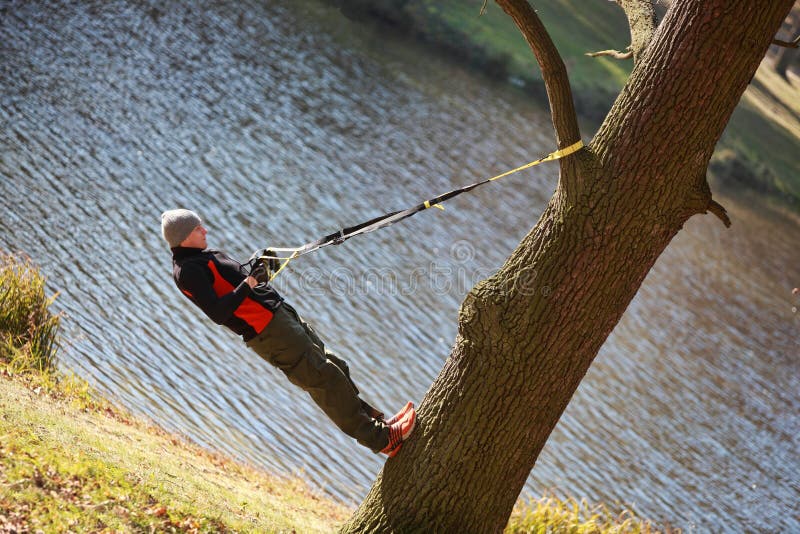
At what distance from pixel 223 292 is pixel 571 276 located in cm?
209

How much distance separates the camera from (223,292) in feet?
17.4

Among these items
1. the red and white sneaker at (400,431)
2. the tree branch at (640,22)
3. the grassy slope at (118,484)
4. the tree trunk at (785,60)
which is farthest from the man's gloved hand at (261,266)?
the tree trunk at (785,60)

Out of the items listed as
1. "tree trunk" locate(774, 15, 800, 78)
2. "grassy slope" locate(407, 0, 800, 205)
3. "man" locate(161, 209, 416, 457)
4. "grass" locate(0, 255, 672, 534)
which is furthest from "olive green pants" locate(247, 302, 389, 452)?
"tree trunk" locate(774, 15, 800, 78)

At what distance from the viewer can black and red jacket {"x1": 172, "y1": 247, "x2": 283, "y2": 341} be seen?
5.08 meters

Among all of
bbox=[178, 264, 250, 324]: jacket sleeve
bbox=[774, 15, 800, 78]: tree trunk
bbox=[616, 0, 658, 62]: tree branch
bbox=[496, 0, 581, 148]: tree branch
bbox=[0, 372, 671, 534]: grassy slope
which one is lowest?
bbox=[0, 372, 671, 534]: grassy slope

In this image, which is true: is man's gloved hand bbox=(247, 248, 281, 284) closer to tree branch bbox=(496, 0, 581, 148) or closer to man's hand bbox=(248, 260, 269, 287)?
man's hand bbox=(248, 260, 269, 287)

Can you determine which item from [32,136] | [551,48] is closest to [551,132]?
[32,136]

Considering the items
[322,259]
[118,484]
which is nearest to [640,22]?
[118,484]

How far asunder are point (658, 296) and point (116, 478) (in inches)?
635

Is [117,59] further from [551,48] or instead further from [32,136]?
[551,48]

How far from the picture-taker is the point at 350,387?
5.51m

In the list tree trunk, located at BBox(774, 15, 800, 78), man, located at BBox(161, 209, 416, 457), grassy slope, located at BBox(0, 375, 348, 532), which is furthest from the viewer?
tree trunk, located at BBox(774, 15, 800, 78)

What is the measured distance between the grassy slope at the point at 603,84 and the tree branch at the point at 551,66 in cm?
3104

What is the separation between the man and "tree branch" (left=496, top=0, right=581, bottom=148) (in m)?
1.91
